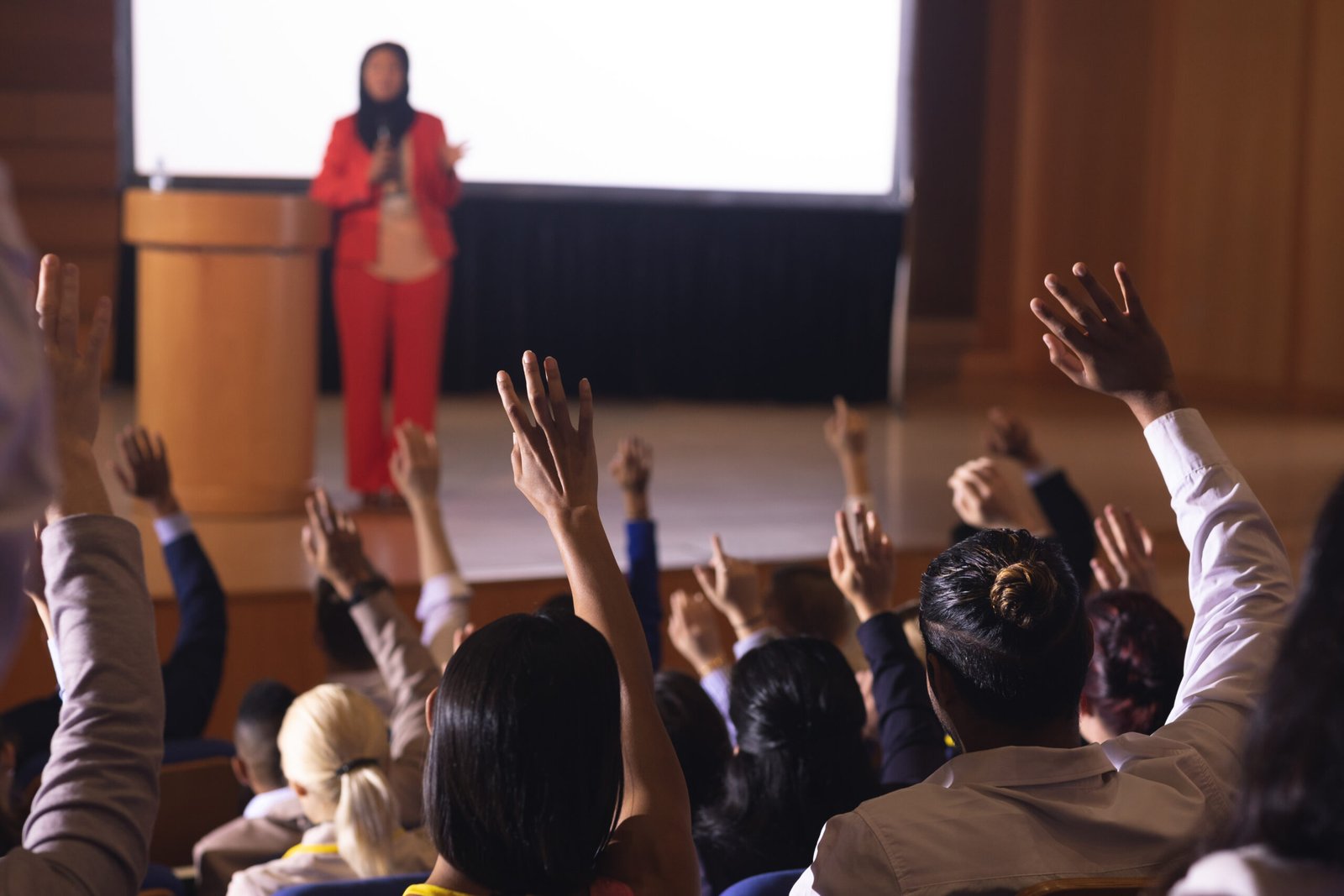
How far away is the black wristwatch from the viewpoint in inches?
81.0

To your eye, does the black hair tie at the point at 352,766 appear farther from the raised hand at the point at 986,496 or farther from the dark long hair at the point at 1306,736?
the dark long hair at the point at 1306,736

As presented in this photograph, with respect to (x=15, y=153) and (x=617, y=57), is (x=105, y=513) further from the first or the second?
(x=15, y=153)

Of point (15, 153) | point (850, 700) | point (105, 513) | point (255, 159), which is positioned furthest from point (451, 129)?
point (105, 513)

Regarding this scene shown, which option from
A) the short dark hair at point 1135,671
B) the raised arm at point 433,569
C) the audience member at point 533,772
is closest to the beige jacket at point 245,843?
the raised arm at point 433,569

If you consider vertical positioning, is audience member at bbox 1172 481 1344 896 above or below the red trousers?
above

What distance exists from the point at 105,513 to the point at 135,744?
15 cm

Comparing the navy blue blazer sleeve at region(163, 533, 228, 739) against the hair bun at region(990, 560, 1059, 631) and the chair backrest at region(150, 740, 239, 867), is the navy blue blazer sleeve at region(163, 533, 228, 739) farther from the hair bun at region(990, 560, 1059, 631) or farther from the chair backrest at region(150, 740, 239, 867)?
the hair bun at region(990, 560, 1059, 631)

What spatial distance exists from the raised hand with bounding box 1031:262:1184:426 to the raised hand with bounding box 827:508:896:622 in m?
0.41

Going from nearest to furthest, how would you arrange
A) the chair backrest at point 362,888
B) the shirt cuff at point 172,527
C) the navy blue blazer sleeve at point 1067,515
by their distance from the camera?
the chair backrest at point 362,888 < the shirt cuff at point 172,527 < the navy blue blazer sleeve at point 1067,515

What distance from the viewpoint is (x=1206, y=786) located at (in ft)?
3.93

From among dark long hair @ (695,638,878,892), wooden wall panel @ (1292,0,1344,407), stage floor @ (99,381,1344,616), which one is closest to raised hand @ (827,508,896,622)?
dark long hair @ (695,638,878,892)

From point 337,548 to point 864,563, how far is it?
2.75 feet

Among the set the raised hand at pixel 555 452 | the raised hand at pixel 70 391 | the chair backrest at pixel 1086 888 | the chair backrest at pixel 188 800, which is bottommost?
the chair backrest at pixel 188 800

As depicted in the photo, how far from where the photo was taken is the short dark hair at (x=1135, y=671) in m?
1.60
